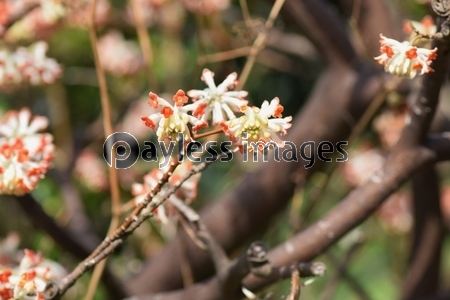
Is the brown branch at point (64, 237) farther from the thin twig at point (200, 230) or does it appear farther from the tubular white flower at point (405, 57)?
the tubular white flower at point (405, 57)

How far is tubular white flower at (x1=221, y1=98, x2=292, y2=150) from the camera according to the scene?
19.1 inches

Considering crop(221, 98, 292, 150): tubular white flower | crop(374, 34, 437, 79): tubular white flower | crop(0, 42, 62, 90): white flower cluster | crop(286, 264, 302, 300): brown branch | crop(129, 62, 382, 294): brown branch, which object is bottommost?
crop(129, 62, 382, 294): brown branch

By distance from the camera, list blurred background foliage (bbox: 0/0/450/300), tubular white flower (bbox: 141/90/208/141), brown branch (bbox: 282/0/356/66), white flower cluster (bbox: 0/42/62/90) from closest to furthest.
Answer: tubular white flower (bbox: 141/90/208/141) < white flower cluster (bbox: 0/42/62/90) < brown branch (bbox: 282/0/356/66) < blurred background foliage (bbox: 0/0/450/300)

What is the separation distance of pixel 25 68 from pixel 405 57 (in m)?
0.52

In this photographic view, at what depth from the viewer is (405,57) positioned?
52 centimetres

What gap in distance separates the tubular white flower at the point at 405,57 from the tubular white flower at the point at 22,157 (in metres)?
A: 0.33

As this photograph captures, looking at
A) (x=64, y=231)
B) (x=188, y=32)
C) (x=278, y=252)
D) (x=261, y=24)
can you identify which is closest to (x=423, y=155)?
(x=278, y=252)

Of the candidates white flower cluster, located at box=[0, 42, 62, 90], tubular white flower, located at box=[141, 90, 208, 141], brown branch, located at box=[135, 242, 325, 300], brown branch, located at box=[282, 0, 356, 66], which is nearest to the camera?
tubular white flower, located at box=[141, 90, 208, 141]

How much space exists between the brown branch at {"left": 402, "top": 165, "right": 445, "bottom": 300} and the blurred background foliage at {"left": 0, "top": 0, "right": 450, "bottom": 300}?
15cm

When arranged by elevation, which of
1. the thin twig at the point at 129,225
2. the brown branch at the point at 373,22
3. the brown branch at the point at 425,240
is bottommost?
the brown branch at the point at 425,240

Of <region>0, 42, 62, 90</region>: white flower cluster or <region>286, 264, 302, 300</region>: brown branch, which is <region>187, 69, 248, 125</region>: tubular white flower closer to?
<region>286, 264, 302, 300</region>: brown branch

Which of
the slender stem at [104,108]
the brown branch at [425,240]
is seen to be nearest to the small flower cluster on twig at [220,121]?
the slender stem at [104,108]

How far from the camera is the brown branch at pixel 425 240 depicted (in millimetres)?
1092

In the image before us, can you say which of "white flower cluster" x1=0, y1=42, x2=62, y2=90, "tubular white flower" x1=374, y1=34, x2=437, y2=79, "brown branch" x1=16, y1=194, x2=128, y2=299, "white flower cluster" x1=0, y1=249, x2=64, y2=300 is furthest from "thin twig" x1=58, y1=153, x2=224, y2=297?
"white flower cluster" x1=0, y1=42, x2=62, y2=90
